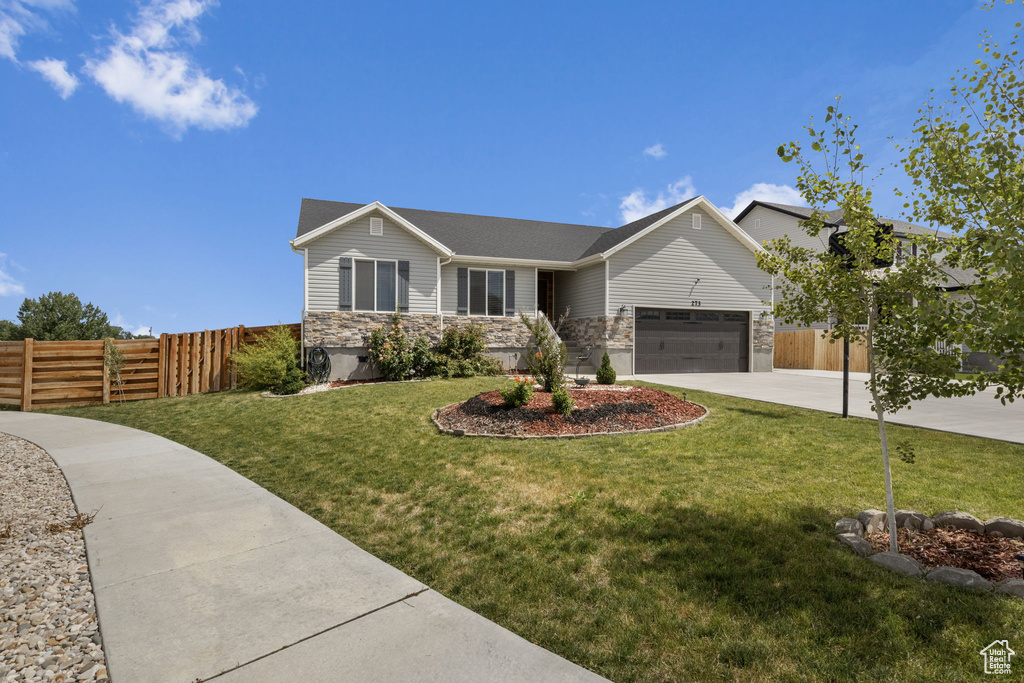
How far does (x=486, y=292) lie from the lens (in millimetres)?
19031

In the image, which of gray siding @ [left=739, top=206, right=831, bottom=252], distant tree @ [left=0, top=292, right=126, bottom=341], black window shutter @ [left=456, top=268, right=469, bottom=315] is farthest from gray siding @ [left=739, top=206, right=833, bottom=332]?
distant tree @ [left=0, top=292, right=126, bottom=341]

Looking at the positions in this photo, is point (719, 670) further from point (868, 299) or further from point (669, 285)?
point (669, 285)

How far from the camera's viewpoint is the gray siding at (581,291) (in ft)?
62.9

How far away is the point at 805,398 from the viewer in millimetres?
12188

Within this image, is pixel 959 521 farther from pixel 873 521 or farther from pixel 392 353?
pixel 392 353

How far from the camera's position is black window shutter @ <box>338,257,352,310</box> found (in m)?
16.2

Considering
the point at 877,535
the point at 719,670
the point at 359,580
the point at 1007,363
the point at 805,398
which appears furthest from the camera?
the point at 805,398

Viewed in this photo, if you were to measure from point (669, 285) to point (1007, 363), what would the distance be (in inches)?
631

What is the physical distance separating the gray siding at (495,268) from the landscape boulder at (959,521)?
15.4 metres

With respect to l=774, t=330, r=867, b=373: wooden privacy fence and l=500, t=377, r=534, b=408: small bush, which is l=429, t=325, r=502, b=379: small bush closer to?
l=500, t=377, r=534, b=408: small bush

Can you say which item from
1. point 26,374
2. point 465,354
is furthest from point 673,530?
point 26,374

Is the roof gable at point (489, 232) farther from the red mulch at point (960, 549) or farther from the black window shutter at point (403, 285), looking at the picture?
the red mulch at point (960, 549)

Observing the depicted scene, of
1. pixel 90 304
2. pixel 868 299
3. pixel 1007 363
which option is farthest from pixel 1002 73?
pixel 90 304

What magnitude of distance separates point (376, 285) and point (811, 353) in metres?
19.8
